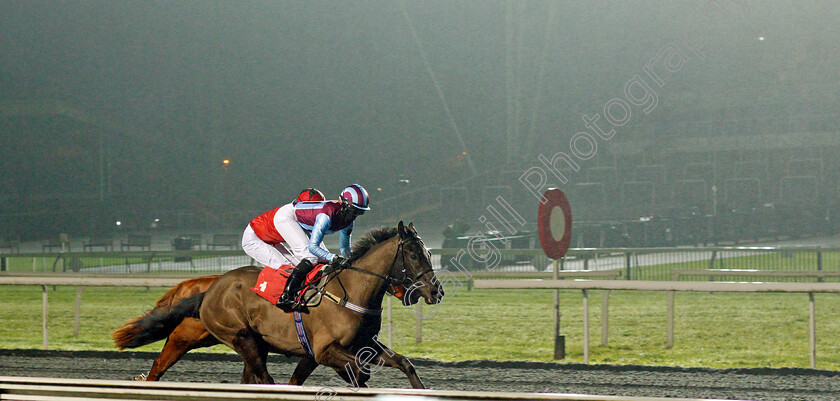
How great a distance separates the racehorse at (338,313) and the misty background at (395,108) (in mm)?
24803

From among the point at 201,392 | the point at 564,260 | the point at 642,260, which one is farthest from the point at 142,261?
the point at 201,392

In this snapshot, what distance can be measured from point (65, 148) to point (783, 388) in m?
34.0

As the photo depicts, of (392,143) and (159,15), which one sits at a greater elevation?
(159,15)

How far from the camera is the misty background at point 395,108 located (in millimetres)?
28984

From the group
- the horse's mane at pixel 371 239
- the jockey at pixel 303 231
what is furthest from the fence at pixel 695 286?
the jockey at pixel 303 231

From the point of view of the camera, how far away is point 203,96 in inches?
1308

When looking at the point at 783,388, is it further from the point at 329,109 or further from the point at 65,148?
the point at 65,148

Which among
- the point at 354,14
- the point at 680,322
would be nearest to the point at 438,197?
the point at 354,14

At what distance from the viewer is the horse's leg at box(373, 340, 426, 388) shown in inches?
114

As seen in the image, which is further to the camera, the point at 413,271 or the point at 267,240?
the point at 267,240

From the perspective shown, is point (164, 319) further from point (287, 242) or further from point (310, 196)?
point (310, 196)

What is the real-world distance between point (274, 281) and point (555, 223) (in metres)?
2.81

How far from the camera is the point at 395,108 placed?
33.6 metres

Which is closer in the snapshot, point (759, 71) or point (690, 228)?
point (690, 228)
